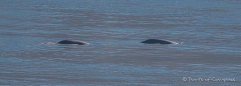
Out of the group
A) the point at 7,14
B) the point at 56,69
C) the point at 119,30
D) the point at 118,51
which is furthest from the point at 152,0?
the point at 56,69

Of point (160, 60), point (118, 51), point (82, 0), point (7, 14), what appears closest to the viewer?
point (160, 60)

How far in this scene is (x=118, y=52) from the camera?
98.5ft

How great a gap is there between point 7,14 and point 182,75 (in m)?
28.6

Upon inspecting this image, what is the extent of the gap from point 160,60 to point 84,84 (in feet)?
18.7

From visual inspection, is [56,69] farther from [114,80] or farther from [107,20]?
[107,20]

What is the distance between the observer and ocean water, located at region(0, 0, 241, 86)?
23609mm

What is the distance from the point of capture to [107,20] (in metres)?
47.9

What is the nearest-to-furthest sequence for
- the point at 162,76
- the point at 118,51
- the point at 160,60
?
1. the point at 162,76
2. the point at 160,60
3. the point at 118,51

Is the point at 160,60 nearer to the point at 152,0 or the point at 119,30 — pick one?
the point at 119,30

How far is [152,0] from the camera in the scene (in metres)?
82.4

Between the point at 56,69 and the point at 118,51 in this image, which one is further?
the point at 118,51

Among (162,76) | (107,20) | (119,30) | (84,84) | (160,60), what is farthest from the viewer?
(107,20)

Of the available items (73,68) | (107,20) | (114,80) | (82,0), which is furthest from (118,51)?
Answer: (82,0)

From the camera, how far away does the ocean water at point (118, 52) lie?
23.6 m
